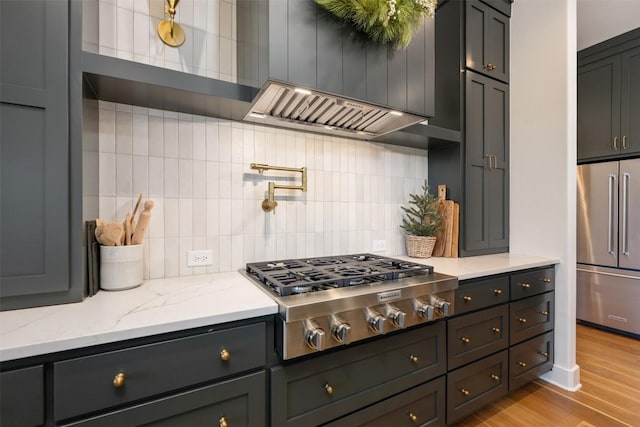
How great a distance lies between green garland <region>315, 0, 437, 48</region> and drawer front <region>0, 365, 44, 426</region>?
1.64 metres

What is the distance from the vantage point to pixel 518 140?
7.84 feet

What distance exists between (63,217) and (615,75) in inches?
177

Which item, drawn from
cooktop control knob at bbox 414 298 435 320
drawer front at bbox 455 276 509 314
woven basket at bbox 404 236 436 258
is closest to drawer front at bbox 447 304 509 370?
drawer front at bbox 455 276 509 314

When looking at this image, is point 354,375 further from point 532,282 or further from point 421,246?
point 532,282

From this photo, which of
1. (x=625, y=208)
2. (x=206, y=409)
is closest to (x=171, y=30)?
(x=206, y=409)

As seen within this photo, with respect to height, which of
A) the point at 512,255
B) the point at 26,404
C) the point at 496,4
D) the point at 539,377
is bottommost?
the point at 539,377

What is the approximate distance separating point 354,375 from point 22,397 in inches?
40.3

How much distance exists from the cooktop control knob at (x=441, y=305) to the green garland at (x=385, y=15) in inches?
50.2

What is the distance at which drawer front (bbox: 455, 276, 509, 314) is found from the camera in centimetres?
158

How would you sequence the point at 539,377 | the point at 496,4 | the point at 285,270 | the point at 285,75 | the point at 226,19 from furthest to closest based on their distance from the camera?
1. the point at 496,4
2. the point at 539,377
3. the point at 226,19
4. the point at 285,270
5. the point at 285,75

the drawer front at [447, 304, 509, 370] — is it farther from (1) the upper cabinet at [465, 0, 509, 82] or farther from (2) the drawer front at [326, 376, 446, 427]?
(1) the upper cabinet at [465, 0, 509, 82]

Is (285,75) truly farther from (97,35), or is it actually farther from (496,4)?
(496,4)

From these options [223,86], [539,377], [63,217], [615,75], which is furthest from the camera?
[615,75]

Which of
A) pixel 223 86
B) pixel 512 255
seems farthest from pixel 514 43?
pixel 223 86
